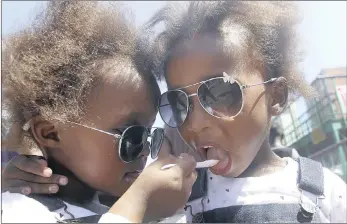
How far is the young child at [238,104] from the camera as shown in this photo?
42.8 inches

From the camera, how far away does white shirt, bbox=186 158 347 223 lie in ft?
3.56

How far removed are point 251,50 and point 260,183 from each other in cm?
40

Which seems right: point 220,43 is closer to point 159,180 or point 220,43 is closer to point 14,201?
point 159,180

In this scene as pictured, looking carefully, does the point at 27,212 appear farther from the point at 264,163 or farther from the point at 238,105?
the point at 264,163

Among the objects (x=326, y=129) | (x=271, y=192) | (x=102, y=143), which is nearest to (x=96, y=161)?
(x=102, y=143)

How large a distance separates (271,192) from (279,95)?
321 mm

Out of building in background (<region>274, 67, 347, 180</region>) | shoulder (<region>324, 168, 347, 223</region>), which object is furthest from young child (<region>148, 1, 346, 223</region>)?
building in background (<region>274, 67, 347, 180</region>)

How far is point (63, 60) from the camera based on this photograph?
1027 mm

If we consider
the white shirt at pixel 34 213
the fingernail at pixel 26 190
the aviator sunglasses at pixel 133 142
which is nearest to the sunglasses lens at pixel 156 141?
the aviator sunglasses at pixel 133 142

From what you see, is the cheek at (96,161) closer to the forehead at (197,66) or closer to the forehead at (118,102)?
the forehead at (118,102)

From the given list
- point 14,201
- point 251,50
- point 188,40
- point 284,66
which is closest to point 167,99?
point 188,40

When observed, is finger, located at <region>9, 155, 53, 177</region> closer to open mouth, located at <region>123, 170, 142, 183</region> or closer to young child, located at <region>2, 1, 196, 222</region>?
young child, located at <region>2, 1, 196, 222</region>

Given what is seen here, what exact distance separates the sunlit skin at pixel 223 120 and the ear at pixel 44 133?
36 cm

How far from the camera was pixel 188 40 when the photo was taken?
116 cm
